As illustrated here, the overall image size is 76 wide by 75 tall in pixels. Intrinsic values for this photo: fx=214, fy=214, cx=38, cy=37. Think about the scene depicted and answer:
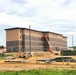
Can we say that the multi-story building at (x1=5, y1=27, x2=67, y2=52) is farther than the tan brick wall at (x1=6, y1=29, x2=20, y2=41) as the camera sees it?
No

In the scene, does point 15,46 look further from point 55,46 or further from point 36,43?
point 55,46

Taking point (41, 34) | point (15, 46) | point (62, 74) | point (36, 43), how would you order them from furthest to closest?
point (41, 34) → point (36, 43) → point (15, 46) → point (62, 74)

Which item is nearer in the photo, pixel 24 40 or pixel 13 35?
pixel 24 40

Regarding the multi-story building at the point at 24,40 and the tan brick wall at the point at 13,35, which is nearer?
the multi-story building at the point at 24,40

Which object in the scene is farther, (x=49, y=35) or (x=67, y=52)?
(x=49, y=35)

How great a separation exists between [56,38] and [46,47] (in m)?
20.5

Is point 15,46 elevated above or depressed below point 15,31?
below

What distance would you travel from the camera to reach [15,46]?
116 meters

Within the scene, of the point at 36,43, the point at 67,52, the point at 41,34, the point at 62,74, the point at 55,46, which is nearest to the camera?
the point at 62,74

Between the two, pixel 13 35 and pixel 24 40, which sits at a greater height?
pixel 13 35

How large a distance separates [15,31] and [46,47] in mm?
28027

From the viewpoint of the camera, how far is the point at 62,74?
18344mm

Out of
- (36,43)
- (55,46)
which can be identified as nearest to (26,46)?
(36,43)

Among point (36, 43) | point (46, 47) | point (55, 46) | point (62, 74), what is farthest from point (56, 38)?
point (62, 74)
